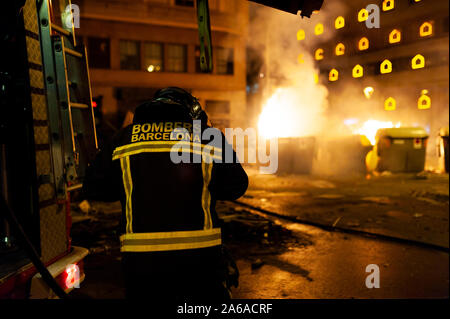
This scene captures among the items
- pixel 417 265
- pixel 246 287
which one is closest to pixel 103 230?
pixel 246 287

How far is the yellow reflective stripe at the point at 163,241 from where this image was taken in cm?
197

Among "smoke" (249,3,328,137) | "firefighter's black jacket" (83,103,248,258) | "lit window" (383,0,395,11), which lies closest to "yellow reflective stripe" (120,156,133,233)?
"firefighter's black jacket" (83,103,248,258)

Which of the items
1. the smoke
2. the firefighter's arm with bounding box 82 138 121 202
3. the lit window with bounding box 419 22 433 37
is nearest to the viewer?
the firefighter's arm with bounding box 82 138 121 202

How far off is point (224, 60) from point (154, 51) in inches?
173

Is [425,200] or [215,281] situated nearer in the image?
[215,281]

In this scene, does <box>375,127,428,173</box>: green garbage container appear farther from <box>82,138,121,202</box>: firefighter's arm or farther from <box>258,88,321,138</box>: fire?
<box>82,138,121,202</box>: firefighter's arm

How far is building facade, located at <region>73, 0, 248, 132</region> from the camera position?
21.0 meters

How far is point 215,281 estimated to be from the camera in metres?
2.09

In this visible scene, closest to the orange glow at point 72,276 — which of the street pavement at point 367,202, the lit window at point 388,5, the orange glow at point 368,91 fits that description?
the lit window at point 388,5

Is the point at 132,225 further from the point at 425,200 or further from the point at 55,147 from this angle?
the point at 425,200

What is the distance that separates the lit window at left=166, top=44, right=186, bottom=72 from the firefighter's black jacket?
69.6 feet

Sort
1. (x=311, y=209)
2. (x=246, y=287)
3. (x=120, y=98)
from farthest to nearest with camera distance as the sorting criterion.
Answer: (x=120, y=98), (x=311, y=209), (x=246, y=287)
